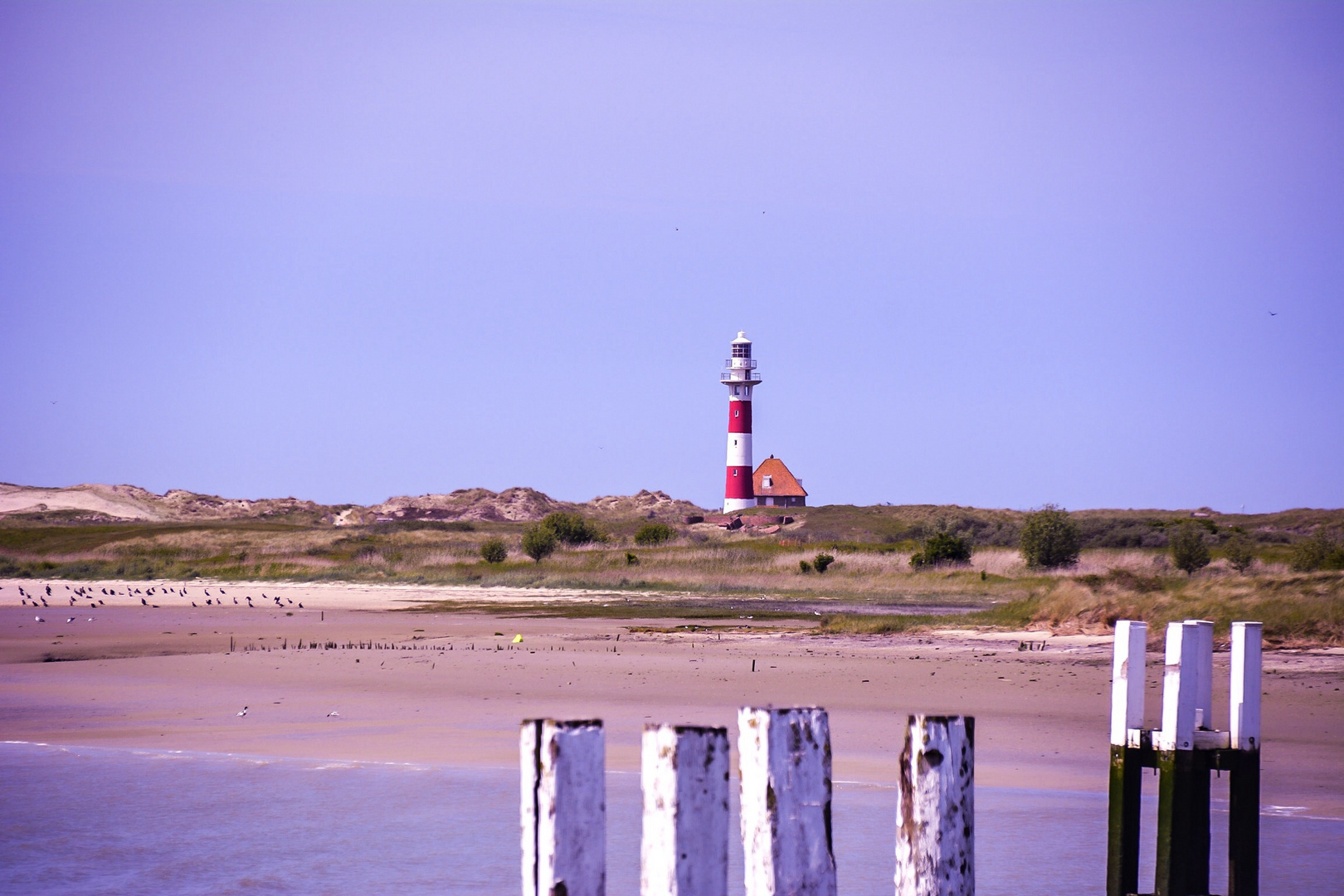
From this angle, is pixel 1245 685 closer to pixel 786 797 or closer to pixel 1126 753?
pixel 1126 753

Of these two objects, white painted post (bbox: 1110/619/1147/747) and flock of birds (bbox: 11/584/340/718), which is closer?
white painted post (bbox: 1110/619/1147/747)

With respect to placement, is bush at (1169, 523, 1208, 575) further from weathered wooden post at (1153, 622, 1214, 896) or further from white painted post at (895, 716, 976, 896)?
white painted post at (895, 716, 976, 896)

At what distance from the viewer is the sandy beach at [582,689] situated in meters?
11.2

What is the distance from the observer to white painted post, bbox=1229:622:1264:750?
5.05m

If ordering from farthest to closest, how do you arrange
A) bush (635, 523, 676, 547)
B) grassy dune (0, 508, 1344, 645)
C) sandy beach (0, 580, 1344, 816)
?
bush (635, 523, 676, 547), grassy dune (0, 508, 1344, 645), sandy beach (0, 580, 1344, 816)

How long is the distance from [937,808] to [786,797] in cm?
54

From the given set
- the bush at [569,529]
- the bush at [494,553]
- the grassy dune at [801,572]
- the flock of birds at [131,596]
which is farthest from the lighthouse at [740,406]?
the flock of birds at [131,596]

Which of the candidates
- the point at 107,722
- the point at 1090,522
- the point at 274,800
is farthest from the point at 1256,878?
the point at 1090,522

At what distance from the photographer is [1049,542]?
4419 cm

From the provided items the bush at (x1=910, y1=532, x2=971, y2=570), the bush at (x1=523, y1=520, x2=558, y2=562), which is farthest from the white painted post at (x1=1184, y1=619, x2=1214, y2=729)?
the bush at (x1=523, y1=520, x2=558, y2=562)

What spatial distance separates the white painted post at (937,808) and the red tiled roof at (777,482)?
88.3 metres

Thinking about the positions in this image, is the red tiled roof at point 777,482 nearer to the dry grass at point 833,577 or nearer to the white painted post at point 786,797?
the dry grass at point 833,577

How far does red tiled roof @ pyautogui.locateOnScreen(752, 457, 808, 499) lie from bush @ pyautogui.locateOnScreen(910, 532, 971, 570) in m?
45.5

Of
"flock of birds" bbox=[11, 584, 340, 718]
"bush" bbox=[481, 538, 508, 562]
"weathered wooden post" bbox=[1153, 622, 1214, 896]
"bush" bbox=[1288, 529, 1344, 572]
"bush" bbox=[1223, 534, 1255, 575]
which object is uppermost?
A: "weathered wooden post" bbox=[1153, 622, 1214, 896]
